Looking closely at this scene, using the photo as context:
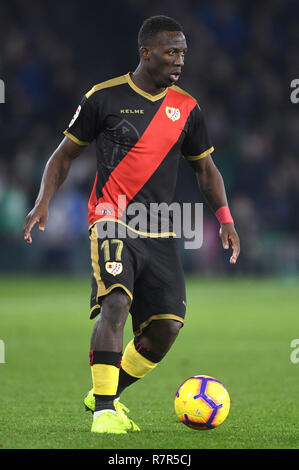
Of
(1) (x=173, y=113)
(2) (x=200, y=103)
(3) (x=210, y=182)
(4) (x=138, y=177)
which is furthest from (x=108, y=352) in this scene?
(2) (x=200, y=103)

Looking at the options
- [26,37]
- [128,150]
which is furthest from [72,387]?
[26,37]

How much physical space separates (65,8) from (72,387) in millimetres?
17489

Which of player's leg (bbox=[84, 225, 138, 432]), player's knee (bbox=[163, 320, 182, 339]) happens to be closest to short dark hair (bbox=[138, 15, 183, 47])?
player's leg (bbox=[84, 225, 138, 432])

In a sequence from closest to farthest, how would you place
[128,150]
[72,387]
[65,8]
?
[128,150] → [72,387] → [65,8]

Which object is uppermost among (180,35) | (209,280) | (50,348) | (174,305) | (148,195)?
(180,35)

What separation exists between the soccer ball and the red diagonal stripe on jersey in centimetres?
115

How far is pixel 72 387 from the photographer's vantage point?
7.74 metres

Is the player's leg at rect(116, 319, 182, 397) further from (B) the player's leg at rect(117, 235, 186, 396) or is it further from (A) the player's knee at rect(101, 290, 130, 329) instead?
(A) the player's knee at rect(101, 290, 130, 329)

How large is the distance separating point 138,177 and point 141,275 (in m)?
0.59

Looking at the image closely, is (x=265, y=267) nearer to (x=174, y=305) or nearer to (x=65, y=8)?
(x=65, y=8)

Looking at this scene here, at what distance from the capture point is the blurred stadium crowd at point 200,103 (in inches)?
797

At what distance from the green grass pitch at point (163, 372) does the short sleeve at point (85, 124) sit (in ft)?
5.73

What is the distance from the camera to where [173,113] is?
19.5 ft

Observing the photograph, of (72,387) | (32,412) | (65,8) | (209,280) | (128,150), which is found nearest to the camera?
(128,150)
